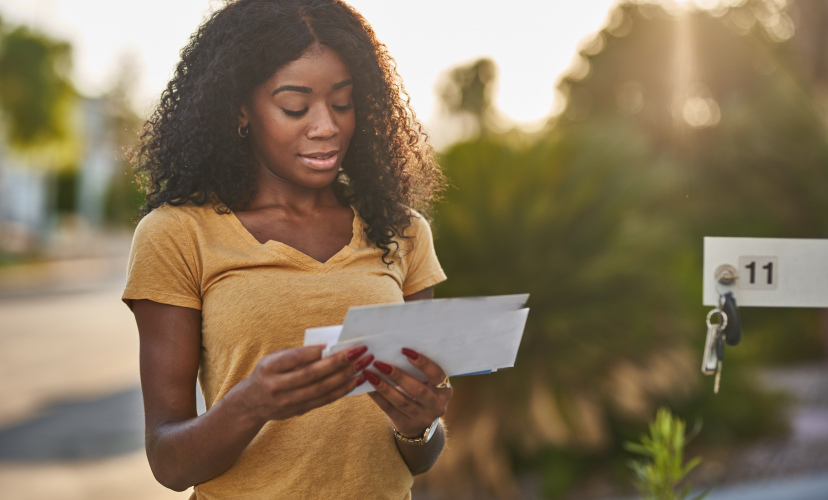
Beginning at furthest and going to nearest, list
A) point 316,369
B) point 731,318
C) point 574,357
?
point 574,357 → point 731,318 → point 316,369

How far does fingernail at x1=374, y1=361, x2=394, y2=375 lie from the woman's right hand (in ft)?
0.09

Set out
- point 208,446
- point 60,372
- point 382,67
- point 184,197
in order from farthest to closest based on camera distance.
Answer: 1. point 60,372
2. point 382,67
3. point 184,197
4. point 208,446

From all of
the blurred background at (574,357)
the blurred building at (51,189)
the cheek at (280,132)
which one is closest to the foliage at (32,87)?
the blurred building at (51,189)

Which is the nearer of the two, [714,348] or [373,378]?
[373,378]

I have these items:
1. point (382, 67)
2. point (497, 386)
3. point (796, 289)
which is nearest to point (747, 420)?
point (497, 386)

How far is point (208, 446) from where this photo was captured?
1.29 m

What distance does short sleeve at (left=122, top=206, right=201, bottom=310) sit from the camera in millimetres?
1338

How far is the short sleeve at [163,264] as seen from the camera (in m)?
1.34

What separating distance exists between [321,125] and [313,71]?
0.11 m

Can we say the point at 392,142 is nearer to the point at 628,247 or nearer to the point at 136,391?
the point at 628,247

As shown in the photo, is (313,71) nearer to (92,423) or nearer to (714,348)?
(714,348)

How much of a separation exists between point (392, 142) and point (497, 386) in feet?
11.1

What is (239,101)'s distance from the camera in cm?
156

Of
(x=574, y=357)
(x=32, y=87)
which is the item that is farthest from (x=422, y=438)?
(x=32, y=87)
